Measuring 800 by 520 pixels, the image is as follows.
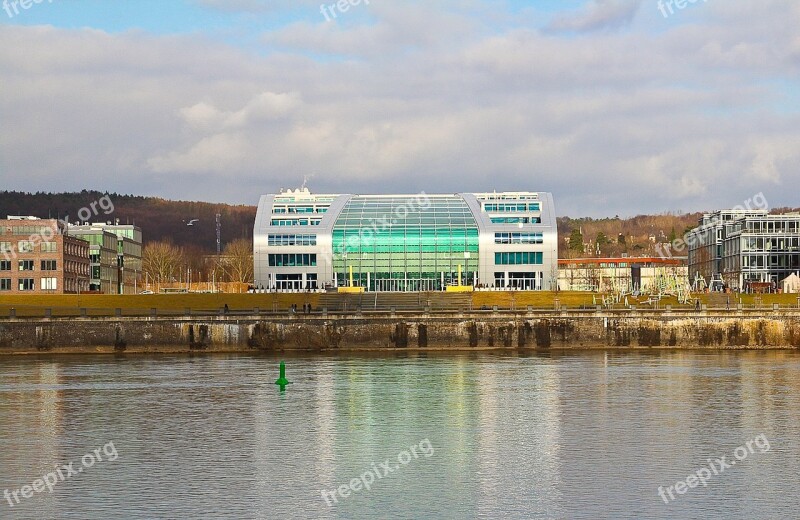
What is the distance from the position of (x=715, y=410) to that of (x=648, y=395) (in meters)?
7.60

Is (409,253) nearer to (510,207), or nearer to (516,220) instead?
(516,220)

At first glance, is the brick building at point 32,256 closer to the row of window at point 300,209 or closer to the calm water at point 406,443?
the row of window at point 300,209

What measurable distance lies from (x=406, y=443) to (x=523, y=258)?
460 ft

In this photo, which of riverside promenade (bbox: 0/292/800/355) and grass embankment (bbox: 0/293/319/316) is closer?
riverside promenade (bbox: 0/292/800/355)

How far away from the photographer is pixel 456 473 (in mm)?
35594

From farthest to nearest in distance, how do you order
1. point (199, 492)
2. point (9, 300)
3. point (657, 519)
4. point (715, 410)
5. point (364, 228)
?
point (364, 228) → point (9, 300) → point (715, 410) → point (199, 492) → point (657, 519)

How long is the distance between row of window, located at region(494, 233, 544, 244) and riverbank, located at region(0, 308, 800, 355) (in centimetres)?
6720

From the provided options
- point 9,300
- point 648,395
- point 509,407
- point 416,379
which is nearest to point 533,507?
point 509,407

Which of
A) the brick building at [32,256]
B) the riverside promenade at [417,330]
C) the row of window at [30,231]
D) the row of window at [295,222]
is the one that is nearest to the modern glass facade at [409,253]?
the row of window at [295,222]

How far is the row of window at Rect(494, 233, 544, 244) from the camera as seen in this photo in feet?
591

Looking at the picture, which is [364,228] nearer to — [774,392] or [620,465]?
[774,392]

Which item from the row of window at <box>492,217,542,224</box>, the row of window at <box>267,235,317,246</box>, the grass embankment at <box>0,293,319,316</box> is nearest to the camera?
the grass embankment at <box>0,293,319,316</box>

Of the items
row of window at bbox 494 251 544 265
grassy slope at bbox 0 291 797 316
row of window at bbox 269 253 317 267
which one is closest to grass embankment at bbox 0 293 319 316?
grassy slope at bbox 0 291 797 316

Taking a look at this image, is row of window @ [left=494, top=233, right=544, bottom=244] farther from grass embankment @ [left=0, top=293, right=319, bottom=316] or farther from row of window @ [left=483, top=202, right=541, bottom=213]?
grass embankment @ [left=0, top=293, right=319, bottom=316]
